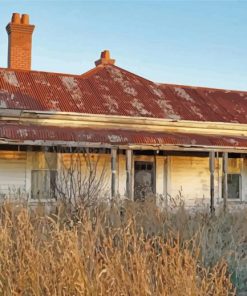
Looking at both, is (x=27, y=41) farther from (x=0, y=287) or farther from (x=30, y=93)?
(x=0, y=287)

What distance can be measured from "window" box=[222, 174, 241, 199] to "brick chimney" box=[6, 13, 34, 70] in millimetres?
8072

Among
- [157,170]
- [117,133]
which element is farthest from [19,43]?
[157,170]

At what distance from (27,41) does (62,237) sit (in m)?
15.2

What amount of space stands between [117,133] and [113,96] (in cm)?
322

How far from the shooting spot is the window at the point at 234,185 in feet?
57.8

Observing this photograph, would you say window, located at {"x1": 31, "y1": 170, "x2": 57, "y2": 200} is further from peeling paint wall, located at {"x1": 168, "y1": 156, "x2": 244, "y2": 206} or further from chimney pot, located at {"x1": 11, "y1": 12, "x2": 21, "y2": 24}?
chimney pot, located at {"x1": 11, "y1": 12, "x2": 21, "y2": 24}

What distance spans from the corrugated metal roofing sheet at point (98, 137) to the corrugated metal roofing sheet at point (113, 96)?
5.11ft

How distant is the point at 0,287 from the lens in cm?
442

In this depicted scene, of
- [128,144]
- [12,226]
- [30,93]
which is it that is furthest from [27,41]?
[12,226]

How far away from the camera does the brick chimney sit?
59.7 feet

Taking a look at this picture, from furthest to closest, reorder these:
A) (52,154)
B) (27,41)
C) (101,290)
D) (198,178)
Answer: (27,41), (198,178), (52,154), (101,290)

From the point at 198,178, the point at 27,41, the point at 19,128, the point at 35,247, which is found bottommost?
the point at 35,247

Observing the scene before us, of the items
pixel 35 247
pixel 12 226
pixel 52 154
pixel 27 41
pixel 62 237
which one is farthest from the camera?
pixel 27 41

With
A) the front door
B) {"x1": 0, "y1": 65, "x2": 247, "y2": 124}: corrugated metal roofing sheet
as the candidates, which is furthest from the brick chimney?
the front door
